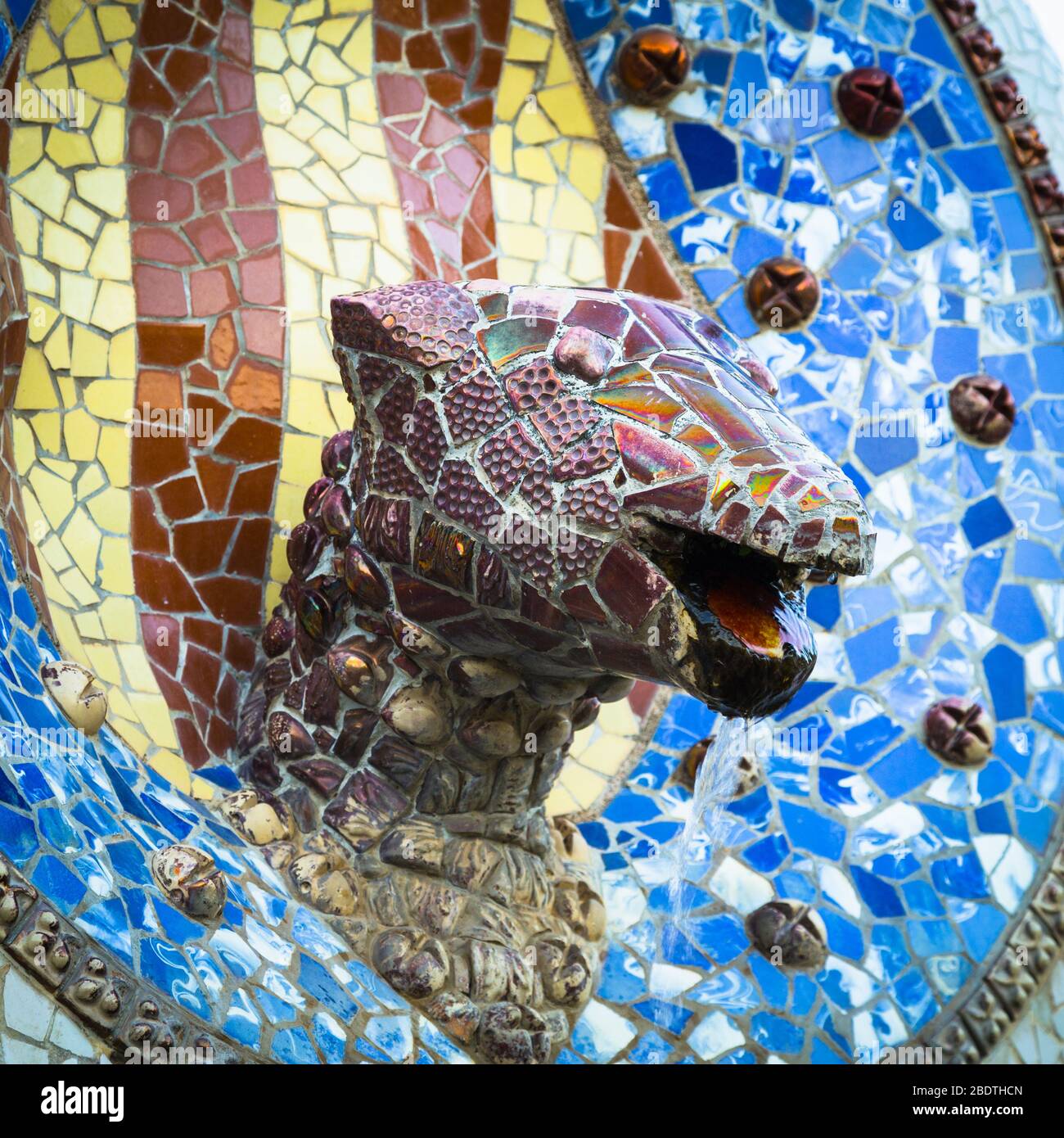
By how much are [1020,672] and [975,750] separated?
10.1 inches

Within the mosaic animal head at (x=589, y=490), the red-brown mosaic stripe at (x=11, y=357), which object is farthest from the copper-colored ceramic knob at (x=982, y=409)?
the red-brown mosaic stripe at (x=11, y=357)

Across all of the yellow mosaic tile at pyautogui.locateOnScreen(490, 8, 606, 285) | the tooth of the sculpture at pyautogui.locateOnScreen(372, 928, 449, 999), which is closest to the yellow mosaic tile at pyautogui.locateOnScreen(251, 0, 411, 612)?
the yellow mosaic tile at pyautogui.locateOnScreen(490, 8, 606, 285)

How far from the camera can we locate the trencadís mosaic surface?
150 inches

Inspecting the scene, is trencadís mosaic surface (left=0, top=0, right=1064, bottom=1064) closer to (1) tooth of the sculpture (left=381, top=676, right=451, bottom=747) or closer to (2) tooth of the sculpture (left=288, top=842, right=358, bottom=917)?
(2) tooth of the sculpture (left=288, top=842, right=358, bottom=917)

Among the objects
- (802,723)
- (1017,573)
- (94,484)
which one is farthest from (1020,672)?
(94,484)

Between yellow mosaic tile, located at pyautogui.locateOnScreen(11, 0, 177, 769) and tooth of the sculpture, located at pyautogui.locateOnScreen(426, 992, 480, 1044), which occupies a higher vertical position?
yellow mosaic tile, located at pyautogui.locateOnScreen(11, 0, 177, 769)

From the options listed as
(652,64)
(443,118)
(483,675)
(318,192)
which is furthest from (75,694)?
(652,64)

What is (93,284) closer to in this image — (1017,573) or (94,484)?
(94,484)

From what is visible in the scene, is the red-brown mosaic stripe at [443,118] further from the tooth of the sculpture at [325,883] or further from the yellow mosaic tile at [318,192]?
the tooth of the sculpture at [325,883]

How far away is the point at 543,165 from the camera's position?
4.54m

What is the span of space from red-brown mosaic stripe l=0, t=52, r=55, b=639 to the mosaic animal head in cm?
65

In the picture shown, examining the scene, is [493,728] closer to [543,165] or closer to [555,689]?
[555,689]

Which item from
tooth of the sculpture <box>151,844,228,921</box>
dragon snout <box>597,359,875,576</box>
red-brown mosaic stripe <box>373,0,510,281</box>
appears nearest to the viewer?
dragon snout <box>597,359,875,576</box>

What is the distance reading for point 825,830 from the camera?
14.3 ft
